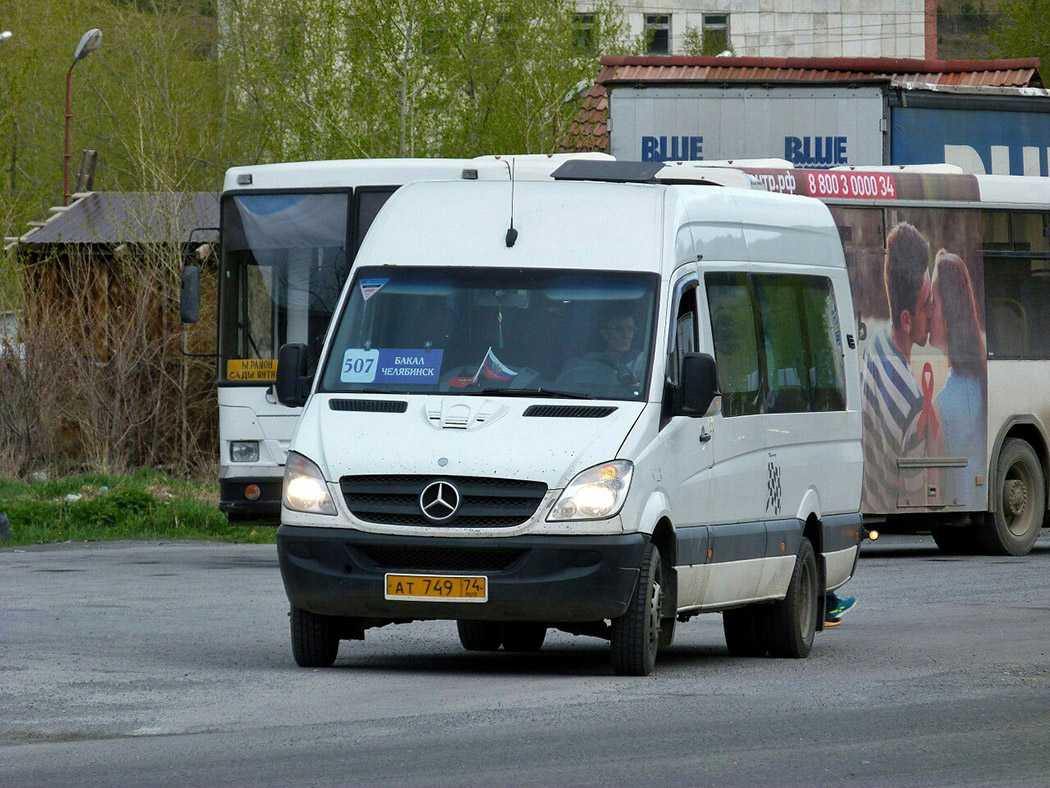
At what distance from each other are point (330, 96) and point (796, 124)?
9336 mm

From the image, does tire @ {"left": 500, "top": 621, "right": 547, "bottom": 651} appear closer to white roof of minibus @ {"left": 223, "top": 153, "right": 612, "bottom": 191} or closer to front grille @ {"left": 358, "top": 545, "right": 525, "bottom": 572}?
front grille @ {"left": 358, "top": 545, "right": 525, "bottom": 572}

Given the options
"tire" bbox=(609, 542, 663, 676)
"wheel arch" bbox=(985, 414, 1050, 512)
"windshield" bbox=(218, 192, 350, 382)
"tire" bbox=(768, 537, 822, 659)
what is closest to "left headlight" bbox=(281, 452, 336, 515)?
"tire" bbox=(609, 542, 663, 676)

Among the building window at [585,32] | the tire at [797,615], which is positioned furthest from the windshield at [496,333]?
the building window at [585,32]

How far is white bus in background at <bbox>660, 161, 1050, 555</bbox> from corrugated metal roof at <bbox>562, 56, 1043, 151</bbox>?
840cm

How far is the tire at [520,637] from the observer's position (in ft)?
39.6

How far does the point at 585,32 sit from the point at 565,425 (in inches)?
1167

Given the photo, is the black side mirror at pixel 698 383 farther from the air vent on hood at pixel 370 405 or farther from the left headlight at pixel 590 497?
the air vent on hood at pixel 370 405

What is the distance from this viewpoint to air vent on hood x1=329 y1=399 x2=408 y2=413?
34.0 ft

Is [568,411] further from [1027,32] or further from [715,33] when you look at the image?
[715,33]

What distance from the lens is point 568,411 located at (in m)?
10.2

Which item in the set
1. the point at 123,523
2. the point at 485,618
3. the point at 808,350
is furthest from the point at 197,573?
the point at 485,618

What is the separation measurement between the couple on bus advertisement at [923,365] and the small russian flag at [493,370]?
925 cm

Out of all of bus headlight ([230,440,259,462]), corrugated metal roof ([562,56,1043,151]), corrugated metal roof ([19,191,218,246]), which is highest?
corrugated metal roof ([562,56,1043,151])

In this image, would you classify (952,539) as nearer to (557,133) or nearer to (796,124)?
(796,124)
